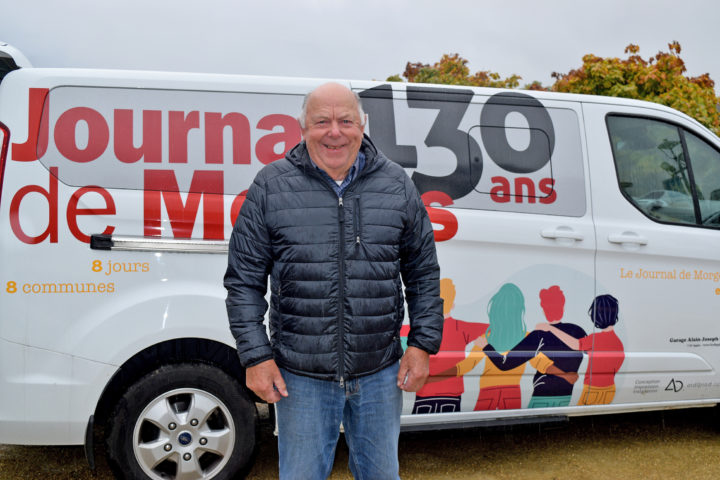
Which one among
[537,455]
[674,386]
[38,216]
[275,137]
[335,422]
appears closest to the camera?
[335,422]

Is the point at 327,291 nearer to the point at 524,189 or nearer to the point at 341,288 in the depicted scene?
the point at 341,288

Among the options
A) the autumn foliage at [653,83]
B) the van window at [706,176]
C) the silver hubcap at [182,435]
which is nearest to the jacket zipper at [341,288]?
the silver hubcap at [182,435]

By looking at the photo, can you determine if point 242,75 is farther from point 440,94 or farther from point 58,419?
point 58,419

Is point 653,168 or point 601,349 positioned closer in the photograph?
point 601,349

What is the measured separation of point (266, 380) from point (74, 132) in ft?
5.20

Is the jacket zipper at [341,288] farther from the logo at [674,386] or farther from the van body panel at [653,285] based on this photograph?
the logo at [674,386]

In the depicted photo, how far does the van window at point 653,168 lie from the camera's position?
3.34 metres

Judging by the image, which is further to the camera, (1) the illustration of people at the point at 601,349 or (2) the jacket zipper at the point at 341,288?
(1) the illustration of people at the point at 601,349

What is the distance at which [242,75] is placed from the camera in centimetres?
295

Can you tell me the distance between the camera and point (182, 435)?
9.14 feet

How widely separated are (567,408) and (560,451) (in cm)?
54

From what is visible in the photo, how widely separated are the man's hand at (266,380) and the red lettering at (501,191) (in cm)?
168

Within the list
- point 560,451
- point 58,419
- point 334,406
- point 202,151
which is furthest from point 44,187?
point 560,451

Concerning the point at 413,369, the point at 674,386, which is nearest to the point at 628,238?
the point at 674,386
